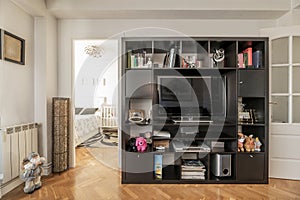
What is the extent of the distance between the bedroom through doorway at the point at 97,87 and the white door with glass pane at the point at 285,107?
376 cm

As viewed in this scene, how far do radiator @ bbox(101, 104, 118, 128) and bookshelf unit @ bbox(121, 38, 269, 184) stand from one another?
3381 mm

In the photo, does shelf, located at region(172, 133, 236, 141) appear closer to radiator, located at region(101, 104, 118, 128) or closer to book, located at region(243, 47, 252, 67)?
book, located at region(243, 47, 252, 67)

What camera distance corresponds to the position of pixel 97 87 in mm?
6723

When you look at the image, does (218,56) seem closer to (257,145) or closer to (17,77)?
(257,145)

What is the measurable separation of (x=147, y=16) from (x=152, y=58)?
0.69 meters

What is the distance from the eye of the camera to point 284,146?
3.00m

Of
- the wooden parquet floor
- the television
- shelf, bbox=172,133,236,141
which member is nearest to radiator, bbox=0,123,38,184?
the wooden parquet floor

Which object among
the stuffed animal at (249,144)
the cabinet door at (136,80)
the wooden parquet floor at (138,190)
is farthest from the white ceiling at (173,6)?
the wooden parquet floor at (138,190)

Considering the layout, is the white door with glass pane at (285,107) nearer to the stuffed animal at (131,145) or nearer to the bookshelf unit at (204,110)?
the bookshelf unit at (204,110)

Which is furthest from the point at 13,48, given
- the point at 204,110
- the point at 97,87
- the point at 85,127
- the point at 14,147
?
the point at 97,87

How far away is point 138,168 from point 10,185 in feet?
5.00

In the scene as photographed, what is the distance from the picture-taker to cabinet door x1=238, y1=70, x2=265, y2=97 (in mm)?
2818

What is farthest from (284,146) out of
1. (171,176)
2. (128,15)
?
(128,15)

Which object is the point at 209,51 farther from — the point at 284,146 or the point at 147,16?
the point at 284,146
